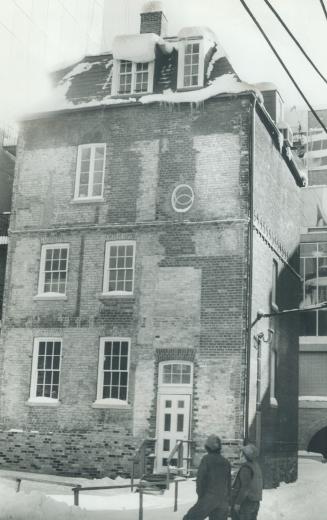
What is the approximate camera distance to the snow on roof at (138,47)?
24.7 m

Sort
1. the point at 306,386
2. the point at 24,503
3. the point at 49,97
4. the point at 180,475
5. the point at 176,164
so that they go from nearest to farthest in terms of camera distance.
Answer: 1. the point at 24,503
2. the point at 180,475
3. the point at 176,164
4. the point at 49,97
5. the point at 306,386

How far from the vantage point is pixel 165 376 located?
22.4 m

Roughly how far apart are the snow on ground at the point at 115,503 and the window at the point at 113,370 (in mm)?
2528

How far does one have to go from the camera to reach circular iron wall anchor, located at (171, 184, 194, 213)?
23.2 meters

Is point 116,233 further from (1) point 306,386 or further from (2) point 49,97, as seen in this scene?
(1) point 306,386

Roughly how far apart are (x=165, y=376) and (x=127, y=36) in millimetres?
11456

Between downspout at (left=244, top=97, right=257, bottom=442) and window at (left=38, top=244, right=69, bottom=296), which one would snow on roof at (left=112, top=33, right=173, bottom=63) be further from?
window at (left=38, top=244, right=69, bottom=296)

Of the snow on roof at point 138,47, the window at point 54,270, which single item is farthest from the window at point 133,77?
the window at point 54,270

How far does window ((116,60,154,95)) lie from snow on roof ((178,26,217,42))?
1444mm

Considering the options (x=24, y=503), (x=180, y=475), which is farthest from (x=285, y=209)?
(x=24, y=503)

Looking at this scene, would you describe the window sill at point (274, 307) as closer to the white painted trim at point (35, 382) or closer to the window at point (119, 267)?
the window at point (119, 267)

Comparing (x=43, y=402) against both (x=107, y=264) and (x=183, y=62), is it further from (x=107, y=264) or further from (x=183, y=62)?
(x=183, y=62)

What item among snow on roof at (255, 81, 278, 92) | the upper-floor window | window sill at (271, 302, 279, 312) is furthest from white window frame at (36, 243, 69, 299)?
the upper-floor window

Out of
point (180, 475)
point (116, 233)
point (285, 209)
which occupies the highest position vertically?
point (285, 209)
